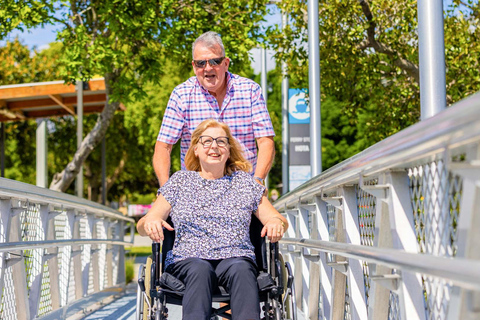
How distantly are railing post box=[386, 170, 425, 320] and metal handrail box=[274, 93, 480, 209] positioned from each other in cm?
10

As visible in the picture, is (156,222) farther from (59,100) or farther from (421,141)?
(59,100)

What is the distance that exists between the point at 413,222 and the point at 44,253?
13.5 feet

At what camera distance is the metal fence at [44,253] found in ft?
17.4

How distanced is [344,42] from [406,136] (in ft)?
41.0

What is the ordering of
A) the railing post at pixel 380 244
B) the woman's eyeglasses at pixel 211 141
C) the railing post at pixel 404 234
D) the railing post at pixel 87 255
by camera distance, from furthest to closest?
the railing post at pixel 87 255, the woman's eyeglasses at pixel 211 141, the railing post at pixel 380 244, the railing post at pixel 404 234

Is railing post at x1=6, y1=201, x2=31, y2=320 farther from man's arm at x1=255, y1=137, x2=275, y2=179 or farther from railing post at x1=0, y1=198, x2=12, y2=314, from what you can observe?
man's arm at x1=255, y1=137, x2=275, y2=179

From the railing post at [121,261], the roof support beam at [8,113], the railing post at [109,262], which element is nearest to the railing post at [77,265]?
the railing post at [109,262]

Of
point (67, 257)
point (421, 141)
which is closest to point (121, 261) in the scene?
point (67, 257)

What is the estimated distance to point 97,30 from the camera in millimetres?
17484

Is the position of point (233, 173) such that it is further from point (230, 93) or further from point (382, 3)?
point (382, 3)

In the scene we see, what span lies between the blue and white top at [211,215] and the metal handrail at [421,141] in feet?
2.36

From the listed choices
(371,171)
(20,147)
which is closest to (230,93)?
(371,171)

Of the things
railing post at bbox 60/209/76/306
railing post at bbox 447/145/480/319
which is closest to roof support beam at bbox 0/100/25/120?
railing post at bbox 60/209/76/306

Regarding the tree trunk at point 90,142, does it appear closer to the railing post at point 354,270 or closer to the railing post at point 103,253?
the railing post at point 103,253
